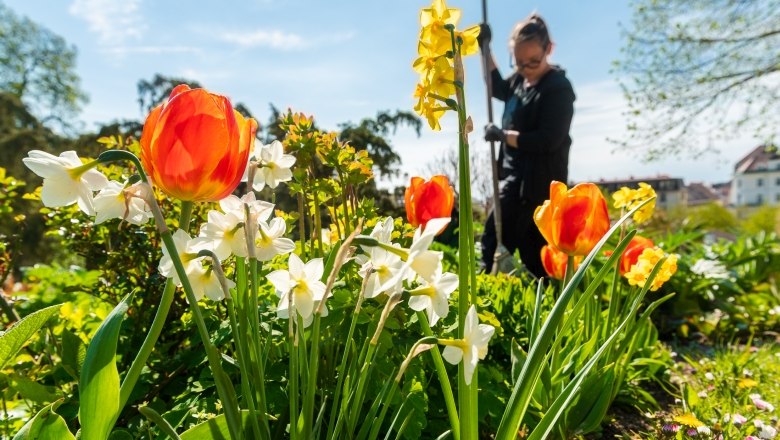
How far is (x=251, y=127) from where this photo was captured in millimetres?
773

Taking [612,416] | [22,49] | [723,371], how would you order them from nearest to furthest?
1. [612,416]
2. [723,371]
3. [22,49]

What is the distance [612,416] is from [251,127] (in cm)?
155

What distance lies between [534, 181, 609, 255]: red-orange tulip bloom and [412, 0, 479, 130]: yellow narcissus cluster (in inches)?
22.3

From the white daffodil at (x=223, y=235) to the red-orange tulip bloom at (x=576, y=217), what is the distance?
0.81 meters

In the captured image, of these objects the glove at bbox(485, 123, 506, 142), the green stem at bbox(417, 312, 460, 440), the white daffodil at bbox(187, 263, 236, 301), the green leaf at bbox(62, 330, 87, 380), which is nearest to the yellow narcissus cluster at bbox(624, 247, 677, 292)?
the green stem at bbox(417, 312, 460, 440)

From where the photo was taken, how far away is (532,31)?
3.10m

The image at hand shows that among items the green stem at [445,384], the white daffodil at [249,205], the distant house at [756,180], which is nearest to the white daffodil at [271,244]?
the white daffodil at [249,205]

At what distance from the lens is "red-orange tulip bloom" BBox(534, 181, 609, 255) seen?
126 cm

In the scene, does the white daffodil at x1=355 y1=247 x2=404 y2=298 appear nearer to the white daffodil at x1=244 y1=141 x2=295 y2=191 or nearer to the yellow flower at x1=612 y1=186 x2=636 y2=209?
the white daffodil at x1=244 y1=141 x2=295 y2=191

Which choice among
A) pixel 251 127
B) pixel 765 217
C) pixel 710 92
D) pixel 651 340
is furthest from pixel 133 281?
pixel 765 217

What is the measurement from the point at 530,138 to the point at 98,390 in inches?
112

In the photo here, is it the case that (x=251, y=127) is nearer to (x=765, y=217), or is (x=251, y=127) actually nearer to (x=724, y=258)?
(x=724, y=258)

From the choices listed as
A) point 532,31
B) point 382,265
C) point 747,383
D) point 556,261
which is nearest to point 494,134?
point 532,31

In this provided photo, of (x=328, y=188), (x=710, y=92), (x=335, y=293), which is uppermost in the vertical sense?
(x=710, y=92)
